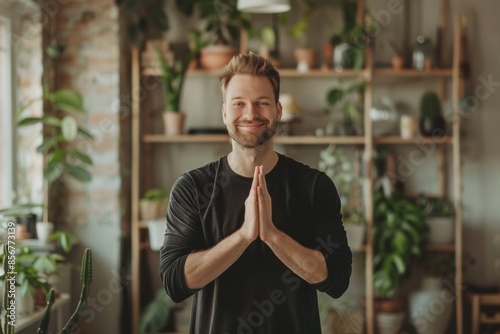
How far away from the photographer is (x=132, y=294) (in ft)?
15.0

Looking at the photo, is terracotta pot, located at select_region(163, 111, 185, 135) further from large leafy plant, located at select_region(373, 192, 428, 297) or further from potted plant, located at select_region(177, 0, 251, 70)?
large leafy plant, located at select_region(373, 192, 428, 297)

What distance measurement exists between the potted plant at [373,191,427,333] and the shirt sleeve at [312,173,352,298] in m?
2.66

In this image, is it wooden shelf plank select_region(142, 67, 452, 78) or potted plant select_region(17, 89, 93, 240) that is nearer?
potted plant select_region(17, 89, 93, 240)

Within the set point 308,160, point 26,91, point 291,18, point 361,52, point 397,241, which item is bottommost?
point 397,241

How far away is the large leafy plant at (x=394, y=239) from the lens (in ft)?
14.5

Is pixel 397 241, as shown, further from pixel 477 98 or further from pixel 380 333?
pixel 477 98

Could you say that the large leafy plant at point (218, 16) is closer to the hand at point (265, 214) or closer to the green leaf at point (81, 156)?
the green leaf at point (81, 156)

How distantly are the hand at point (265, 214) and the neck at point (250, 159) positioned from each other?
125 millimetres

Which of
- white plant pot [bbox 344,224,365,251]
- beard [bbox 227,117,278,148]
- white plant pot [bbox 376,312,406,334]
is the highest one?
beard [bbox 227,117,278,148]

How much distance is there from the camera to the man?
1.73m

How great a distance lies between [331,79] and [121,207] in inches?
69.6

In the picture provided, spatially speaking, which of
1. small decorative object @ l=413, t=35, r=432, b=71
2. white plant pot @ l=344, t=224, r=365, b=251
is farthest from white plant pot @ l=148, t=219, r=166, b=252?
small decorative object @ l=413, t=35, r=432, b=71

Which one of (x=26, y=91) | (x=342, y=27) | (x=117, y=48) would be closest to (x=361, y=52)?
(x=342, y=27)

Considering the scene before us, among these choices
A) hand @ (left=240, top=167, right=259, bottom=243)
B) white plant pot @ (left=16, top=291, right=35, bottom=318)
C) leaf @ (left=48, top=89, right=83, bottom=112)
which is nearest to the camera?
hand @ (left=240, top=167, right=259, bottom=243)
